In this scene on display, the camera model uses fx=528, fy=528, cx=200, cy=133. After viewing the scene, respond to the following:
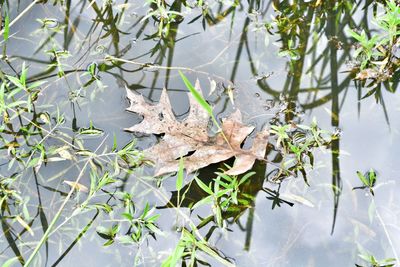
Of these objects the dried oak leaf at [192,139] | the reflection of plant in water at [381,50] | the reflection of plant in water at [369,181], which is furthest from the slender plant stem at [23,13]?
the reflection of plant in water at [369,181]

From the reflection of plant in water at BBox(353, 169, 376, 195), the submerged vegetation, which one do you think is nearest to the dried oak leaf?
the submerged vegetation

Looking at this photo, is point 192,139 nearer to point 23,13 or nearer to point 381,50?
point 381,50

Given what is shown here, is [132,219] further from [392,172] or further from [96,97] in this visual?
[392,172]

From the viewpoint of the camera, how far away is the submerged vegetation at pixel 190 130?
1688 millimetres

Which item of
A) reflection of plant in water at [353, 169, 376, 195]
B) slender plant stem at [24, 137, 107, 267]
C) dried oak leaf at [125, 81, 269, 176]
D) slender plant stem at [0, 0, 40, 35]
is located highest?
slender plant stem at [0, 0, 40, 35]

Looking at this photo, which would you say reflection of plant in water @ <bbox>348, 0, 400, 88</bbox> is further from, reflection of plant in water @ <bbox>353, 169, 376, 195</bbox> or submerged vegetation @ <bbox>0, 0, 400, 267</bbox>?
reflection of plant in water @ <bbox>353, 169, 376, 195</bbox>

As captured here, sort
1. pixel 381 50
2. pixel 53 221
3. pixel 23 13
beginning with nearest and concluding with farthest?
pixel 53 221
pixel 381 50
pixel 23 13

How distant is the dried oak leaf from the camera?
5.98 feet

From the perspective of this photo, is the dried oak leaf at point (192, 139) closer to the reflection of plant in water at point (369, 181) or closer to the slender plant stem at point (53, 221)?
the slender plant stem at point (53, 221)

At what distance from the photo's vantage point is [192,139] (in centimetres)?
189

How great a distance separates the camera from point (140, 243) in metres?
1.69

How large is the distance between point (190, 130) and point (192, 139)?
40 mm

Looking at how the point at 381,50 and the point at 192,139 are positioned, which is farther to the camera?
the point at 381,50

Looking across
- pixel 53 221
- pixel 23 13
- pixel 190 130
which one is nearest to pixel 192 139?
pixel 190 130
